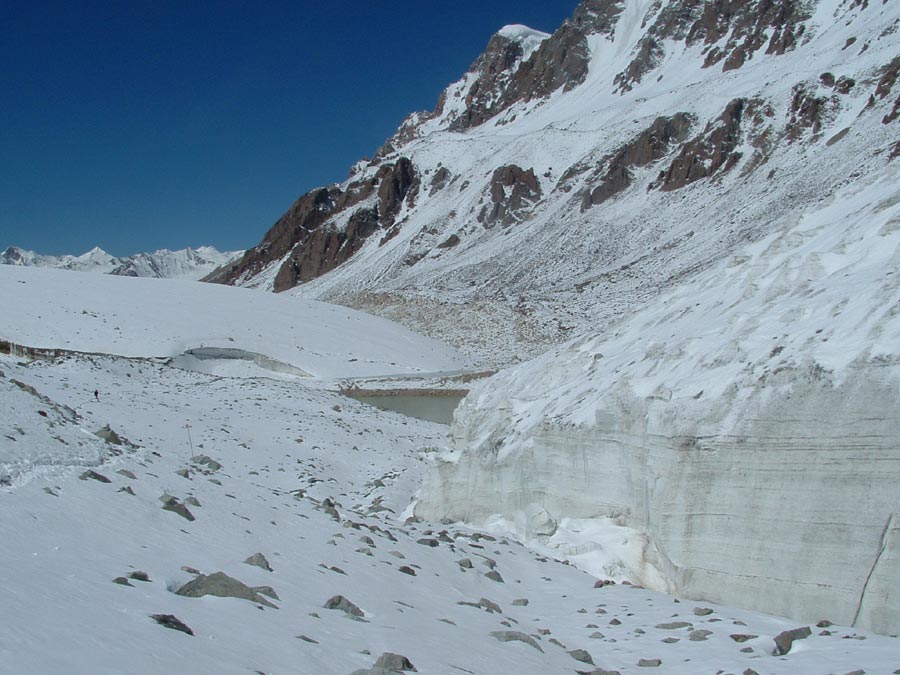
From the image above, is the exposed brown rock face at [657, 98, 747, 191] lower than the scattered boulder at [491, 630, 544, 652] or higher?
higher

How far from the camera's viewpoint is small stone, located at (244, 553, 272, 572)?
6.94 metres

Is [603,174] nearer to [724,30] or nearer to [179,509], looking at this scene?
[724,30]

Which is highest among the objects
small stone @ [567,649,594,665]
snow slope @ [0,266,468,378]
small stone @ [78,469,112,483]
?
snow slope @ [0,266,468,378]

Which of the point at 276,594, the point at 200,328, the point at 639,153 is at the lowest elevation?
the point at 276,594

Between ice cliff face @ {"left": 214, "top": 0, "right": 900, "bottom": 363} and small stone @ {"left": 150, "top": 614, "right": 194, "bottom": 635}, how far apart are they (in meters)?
30.9

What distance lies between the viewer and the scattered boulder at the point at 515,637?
657 cm

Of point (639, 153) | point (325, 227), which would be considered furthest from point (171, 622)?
point (325, 227)

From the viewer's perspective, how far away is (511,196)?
103312mm

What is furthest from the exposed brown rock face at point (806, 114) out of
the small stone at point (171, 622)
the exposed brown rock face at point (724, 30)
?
the small stone at point (171, 622)

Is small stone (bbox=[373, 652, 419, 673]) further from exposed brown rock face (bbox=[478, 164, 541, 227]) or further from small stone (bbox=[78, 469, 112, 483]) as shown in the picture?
exposed brown rock face (bbox=[478, 164, 541, 227])

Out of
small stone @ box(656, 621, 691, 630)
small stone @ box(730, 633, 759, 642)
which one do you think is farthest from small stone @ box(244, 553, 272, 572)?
small stone @ box(730, 633, 759, 642)

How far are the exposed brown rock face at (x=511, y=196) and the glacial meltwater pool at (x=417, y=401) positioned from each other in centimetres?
6341

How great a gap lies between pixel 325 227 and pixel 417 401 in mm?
91982

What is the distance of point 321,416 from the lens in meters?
26.5
